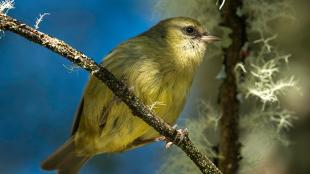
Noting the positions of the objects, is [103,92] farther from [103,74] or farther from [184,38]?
[103,74]

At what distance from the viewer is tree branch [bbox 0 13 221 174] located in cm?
142

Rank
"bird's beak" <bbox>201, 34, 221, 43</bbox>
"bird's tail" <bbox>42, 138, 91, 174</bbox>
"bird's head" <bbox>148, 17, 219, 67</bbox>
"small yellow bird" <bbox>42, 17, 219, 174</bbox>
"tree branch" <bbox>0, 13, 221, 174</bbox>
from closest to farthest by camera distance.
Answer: "tree branch" <bbox>0, 13, 221, 174</bbox> < "bird's beak" <bbox>201, 34, 221, 43</bbox> < "small yellow bird" <bbox>42, 17, 219, 174</bbox> < "bird's head" <bbox>148, 17, 219, 67</bbox> < "bird's tail" <bbox>42, 138, 91, 174</bbox>

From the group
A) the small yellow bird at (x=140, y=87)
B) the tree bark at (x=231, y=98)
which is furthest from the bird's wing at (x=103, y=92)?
the tree bark at (x=231, y=98)

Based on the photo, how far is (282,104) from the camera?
2.95 m

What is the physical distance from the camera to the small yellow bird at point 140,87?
8.96 feet

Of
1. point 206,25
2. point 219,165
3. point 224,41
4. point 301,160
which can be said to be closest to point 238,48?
point 224,41

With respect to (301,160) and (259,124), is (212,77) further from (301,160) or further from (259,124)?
(301,160)

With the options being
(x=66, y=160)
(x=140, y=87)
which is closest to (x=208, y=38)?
(x=140, y=87)

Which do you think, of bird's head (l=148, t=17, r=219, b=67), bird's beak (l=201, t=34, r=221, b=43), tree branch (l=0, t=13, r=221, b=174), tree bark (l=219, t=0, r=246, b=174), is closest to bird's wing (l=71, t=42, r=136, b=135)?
bird's head (l=148, t=17, r=219, b=67)

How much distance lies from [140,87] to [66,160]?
74 centimetres

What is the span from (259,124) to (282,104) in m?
0.29

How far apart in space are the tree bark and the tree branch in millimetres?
579

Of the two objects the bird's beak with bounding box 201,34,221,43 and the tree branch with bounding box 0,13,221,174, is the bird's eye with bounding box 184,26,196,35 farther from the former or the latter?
the tree branch with bounding box 0,13,221,174

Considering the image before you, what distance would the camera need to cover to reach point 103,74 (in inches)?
62.6
